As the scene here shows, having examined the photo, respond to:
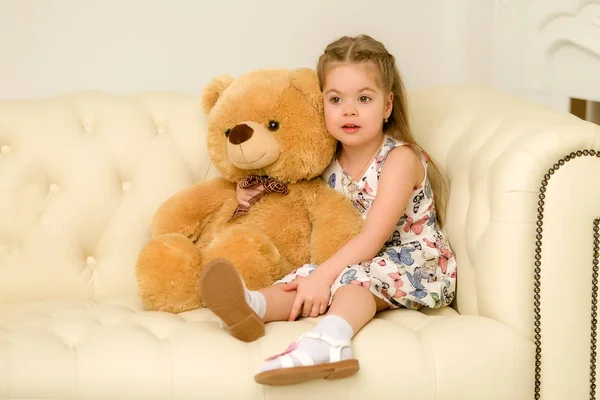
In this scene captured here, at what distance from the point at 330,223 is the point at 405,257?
7.5 inches

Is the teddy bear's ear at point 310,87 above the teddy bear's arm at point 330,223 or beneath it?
above

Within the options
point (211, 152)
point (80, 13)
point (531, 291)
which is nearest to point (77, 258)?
point (211, 152)

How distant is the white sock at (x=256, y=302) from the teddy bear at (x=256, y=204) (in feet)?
0.45

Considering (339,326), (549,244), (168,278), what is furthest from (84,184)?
(549,244)

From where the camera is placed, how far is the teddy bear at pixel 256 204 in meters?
1.75

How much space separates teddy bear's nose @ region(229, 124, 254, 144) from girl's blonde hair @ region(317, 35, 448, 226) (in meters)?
0.23

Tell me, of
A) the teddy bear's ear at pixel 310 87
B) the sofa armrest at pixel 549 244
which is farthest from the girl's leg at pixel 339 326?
the teddy bear's ear at pixel 310 87

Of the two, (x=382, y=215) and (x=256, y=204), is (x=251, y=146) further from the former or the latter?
(x=382, y=215)

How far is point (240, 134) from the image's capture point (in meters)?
1.76

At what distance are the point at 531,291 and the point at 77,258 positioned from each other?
3.61 feet

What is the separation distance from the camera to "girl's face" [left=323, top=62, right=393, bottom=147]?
1806 millimetres

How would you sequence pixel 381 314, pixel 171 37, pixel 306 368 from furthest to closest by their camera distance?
1. pixel 171 37
2. pixel 381 314
3. pixel 306 368

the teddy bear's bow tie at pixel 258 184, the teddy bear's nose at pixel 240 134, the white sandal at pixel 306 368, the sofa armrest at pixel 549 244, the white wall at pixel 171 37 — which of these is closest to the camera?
the white sandal at pixel 306 368

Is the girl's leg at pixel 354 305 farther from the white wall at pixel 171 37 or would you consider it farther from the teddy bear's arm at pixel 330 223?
the white wall at pixel 171 37
